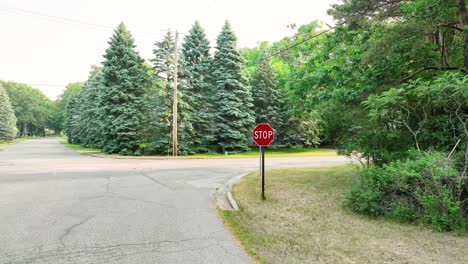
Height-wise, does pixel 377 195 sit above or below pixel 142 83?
below

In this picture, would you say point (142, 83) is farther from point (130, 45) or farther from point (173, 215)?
point (173, 215)

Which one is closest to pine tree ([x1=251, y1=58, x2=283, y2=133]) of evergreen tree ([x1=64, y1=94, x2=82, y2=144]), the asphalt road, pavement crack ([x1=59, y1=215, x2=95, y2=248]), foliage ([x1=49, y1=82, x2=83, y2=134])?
the asphalt road

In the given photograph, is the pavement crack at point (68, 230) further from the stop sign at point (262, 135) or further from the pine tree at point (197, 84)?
the pine tree at point (197, 84)

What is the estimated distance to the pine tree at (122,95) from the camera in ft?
73.0

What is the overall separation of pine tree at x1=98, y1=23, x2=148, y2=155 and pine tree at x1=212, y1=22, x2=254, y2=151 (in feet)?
21.2

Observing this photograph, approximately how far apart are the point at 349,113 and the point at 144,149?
18805mm

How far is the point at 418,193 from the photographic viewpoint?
5.03m

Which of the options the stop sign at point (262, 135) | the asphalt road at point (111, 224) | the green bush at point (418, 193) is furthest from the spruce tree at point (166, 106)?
the green bush at point (418, 193)

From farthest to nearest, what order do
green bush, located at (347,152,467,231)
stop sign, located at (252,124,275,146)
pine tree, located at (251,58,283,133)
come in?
pine tree, located at (251,58,283,133)
stop sign, located at (252,124,275,146)
green bush, located at (347,152,467,231)

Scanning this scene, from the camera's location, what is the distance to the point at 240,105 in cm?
2456

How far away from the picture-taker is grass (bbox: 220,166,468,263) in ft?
12.2

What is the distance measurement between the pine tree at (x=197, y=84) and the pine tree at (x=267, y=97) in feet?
17.2

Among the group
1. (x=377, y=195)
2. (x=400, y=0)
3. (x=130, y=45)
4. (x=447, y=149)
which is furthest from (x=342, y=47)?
(x=130, y=45)

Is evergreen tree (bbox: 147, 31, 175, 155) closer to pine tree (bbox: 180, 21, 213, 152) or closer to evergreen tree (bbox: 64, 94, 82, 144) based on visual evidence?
pine tree (bbox: 180, 21, 213, 152)
